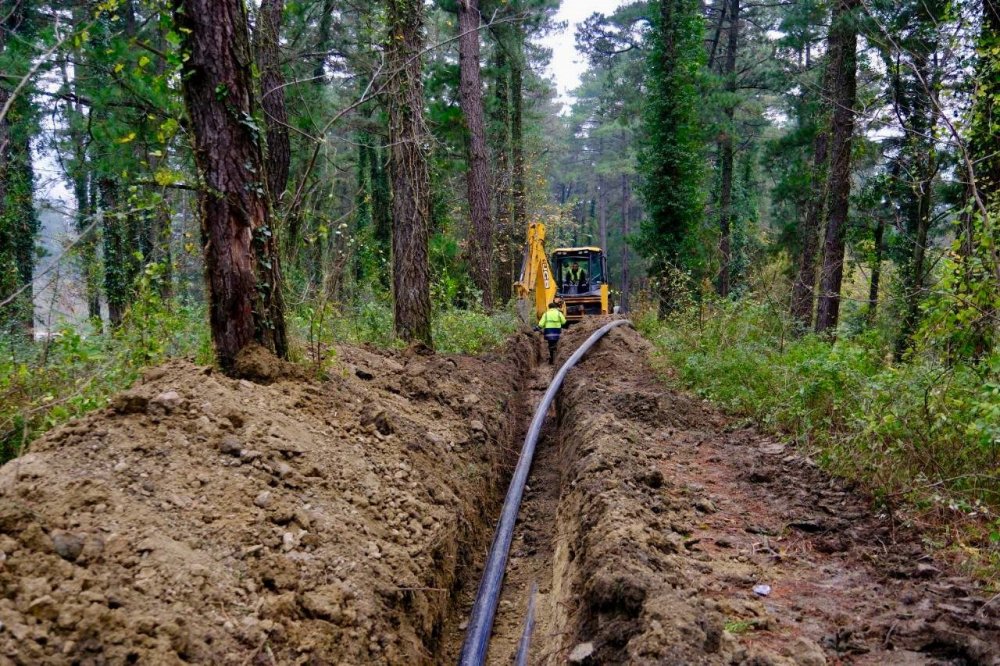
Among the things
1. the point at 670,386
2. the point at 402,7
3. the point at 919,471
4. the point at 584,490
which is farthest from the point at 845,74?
the point at 584,490

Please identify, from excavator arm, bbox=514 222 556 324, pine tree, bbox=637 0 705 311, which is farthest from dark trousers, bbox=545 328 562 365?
pine tree, bbox=637 0 705 311

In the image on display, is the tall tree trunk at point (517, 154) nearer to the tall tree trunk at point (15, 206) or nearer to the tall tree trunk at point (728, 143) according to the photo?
the tall tree trunk at point (728, 143)

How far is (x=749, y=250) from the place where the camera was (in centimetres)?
2306

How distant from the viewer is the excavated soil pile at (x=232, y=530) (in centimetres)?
238

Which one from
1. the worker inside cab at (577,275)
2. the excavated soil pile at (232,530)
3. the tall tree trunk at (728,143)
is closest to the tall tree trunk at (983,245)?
the excavated soil pile at (232,530)

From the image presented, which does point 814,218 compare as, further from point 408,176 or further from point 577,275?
point 408,176

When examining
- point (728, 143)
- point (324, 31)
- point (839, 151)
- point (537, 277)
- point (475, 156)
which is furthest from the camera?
point (728, 143)

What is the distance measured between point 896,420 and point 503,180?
17580 mm

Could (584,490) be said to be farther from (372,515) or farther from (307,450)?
(307,450)

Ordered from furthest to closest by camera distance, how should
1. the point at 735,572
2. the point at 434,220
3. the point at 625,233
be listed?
the point at 625,233 < the point at 434,220 < the point at 735,572

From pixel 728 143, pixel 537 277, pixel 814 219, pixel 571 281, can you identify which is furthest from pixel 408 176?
pixel 728 143

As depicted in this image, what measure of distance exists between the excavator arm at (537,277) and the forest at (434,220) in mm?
957

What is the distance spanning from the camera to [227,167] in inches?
187

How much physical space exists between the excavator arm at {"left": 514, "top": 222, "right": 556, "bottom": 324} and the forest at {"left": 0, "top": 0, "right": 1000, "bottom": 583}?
957mm
